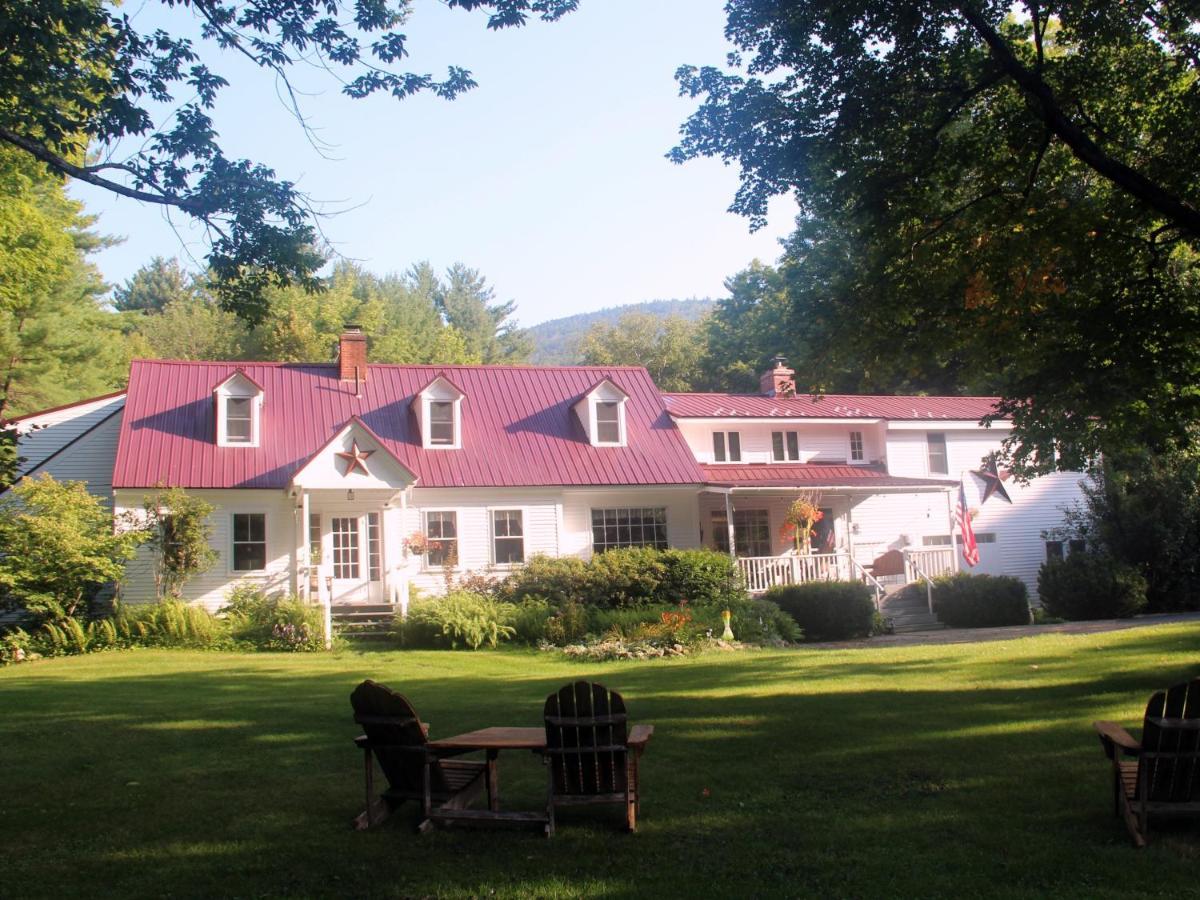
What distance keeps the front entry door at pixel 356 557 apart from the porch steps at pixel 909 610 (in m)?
12.4

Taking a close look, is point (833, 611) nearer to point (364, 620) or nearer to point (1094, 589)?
point (1094, 589)

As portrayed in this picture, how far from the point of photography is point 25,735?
9906 millimetres

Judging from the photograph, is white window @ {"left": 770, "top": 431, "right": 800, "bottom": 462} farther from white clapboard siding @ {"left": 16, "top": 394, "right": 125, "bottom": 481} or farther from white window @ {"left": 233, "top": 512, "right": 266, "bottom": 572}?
white clapboard siding @ {"left": 16, "top": 394, "right": 125, "bottom": 481}

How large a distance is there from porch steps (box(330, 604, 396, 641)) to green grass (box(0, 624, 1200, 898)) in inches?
343

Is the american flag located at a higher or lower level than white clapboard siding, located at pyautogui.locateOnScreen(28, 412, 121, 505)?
lower

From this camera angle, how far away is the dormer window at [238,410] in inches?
988

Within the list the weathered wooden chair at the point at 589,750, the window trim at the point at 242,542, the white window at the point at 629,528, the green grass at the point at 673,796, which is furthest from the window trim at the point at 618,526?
the weathered wooden chair at the point at 589,750

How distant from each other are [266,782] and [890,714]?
5920 millimetres

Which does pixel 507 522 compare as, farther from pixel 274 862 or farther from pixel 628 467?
pixel 274 862

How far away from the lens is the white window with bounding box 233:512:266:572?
2388cm

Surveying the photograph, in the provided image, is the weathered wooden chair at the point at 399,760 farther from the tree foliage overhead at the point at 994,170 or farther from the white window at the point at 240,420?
the white window at the point at 240,420

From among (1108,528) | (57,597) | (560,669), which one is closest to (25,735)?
(560,669)

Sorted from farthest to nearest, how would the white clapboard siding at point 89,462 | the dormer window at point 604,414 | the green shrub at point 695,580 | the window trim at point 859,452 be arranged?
the window trim at point 859,452 < the dormer window at point 604,414 < the white clapboard siding at point 89,462 < the green shrub at point 695,580

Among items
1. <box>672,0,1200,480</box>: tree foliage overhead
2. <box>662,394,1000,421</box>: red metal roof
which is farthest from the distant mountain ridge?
<box>672,0,1200,480</box>: tree foliage overhead
